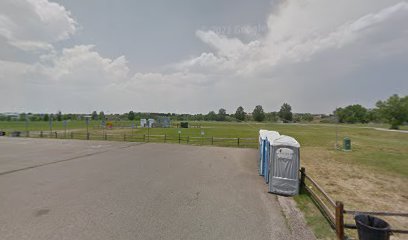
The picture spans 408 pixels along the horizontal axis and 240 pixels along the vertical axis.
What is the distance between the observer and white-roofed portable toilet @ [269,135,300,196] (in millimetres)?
7891

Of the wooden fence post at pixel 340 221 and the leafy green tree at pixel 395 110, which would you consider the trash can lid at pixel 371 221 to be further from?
the leafy green tree at pixel 395 110

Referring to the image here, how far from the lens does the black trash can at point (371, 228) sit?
4179mm

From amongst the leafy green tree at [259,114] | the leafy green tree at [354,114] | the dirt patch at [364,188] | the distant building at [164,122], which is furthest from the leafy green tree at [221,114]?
the dirt patch at [364,188]

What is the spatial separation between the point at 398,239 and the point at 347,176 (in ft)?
20.9

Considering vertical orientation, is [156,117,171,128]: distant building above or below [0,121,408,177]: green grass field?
above

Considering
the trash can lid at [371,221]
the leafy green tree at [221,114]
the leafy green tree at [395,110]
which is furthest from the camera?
the leafy green tree at [221,114]

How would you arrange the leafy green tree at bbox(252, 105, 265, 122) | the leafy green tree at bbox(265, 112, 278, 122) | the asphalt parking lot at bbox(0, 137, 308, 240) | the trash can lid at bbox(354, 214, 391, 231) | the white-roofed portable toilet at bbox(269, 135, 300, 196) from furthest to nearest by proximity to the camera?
the leafy green tree at bbox(265, 112, 278, 122) < the leafy green tree at bbox(252, 105, 265, 122) < the white-roofed portable toilet at bbox(269, 135, 300, 196) < the asphalt parking lot at bbox(0, 137, 308, 240) < the trash can lid at bbox(354, 214, 391, 231)

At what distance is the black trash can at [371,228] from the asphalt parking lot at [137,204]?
148 centimetres

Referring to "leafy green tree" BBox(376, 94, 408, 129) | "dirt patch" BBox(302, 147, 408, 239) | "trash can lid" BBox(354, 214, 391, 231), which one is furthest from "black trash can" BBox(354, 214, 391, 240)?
"leafy green tree" BBox(376, 94, 408, 129)

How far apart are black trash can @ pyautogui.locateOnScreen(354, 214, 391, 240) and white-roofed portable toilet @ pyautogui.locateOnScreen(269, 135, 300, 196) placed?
10.6 feet

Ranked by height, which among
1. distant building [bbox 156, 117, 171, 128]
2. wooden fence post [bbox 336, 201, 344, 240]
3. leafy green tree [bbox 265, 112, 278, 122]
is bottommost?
wooden fence post [bbox 336, 201, 344, 240]

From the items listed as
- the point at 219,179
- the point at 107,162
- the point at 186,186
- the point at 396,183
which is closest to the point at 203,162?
the point at 219,179

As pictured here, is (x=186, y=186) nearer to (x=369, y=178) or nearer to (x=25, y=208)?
(x=25, y=208)

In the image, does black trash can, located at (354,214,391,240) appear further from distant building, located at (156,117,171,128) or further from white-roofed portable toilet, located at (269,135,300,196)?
distant building, located at (156,117,171,128)
